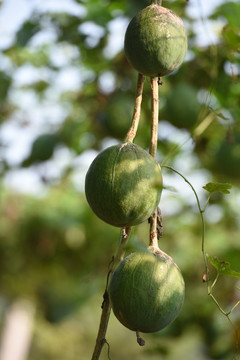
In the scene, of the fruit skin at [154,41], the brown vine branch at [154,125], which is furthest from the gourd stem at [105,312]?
the fruit skin at [154,41]

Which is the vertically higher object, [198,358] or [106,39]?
[106,39]

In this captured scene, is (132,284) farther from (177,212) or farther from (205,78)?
(177,212)

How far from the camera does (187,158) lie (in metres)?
4.37

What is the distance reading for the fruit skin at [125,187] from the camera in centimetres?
115

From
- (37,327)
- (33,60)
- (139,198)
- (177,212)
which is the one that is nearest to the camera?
(139,198)

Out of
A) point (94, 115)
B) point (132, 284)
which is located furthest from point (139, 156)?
point (94, 115)

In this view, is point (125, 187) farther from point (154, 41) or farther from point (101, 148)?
point (101, 148)

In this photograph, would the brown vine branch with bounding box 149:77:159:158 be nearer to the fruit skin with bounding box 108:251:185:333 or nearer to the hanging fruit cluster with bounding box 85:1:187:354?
the hanging fruit cluster with bounding box 85:1:187:354

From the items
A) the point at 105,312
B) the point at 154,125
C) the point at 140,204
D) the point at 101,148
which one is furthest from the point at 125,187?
the point at 101,148

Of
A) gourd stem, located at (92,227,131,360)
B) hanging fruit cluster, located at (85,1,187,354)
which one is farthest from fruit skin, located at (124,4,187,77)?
gourd stem, located at (92,227,131,360)

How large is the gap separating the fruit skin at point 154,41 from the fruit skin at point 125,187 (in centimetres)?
21

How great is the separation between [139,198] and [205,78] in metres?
2.19

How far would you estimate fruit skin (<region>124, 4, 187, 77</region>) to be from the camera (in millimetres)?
1228

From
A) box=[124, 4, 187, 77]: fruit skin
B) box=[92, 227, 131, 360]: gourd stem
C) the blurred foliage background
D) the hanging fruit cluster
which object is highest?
box=[124, 4, 187, 77]: fruit skin
